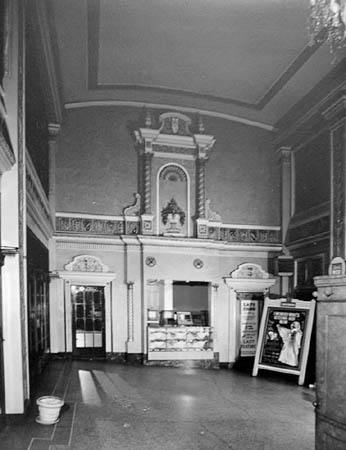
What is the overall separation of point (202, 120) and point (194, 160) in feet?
3.38

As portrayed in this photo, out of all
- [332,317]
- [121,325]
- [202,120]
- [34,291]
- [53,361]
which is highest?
[202,120]

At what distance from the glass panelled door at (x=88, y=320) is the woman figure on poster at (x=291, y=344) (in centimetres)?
365

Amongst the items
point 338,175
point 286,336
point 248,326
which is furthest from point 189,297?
point 338,175

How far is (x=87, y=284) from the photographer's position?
30.1 ft

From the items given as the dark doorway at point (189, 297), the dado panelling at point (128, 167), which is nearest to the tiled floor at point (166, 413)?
the dark doorway at point (189, 297)

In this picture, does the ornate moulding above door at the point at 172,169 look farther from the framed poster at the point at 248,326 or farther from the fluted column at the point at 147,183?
the framed poster at the point at 248,326

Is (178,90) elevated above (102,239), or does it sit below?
above

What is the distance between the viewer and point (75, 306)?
9133 millimetres

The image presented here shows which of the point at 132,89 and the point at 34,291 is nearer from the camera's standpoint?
the point at 34,291

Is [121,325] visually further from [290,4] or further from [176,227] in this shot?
[290,4]

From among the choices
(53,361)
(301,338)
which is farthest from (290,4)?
(53,361)

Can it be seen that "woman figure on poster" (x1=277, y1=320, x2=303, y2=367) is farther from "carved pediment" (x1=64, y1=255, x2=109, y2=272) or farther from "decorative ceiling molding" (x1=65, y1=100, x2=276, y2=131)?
"decorative ceiling molding" (x1=65, y1=100, x2=276, y2=131)

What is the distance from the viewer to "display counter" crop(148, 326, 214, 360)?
30.1ft

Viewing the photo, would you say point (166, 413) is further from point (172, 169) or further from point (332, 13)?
point (172, 169)
